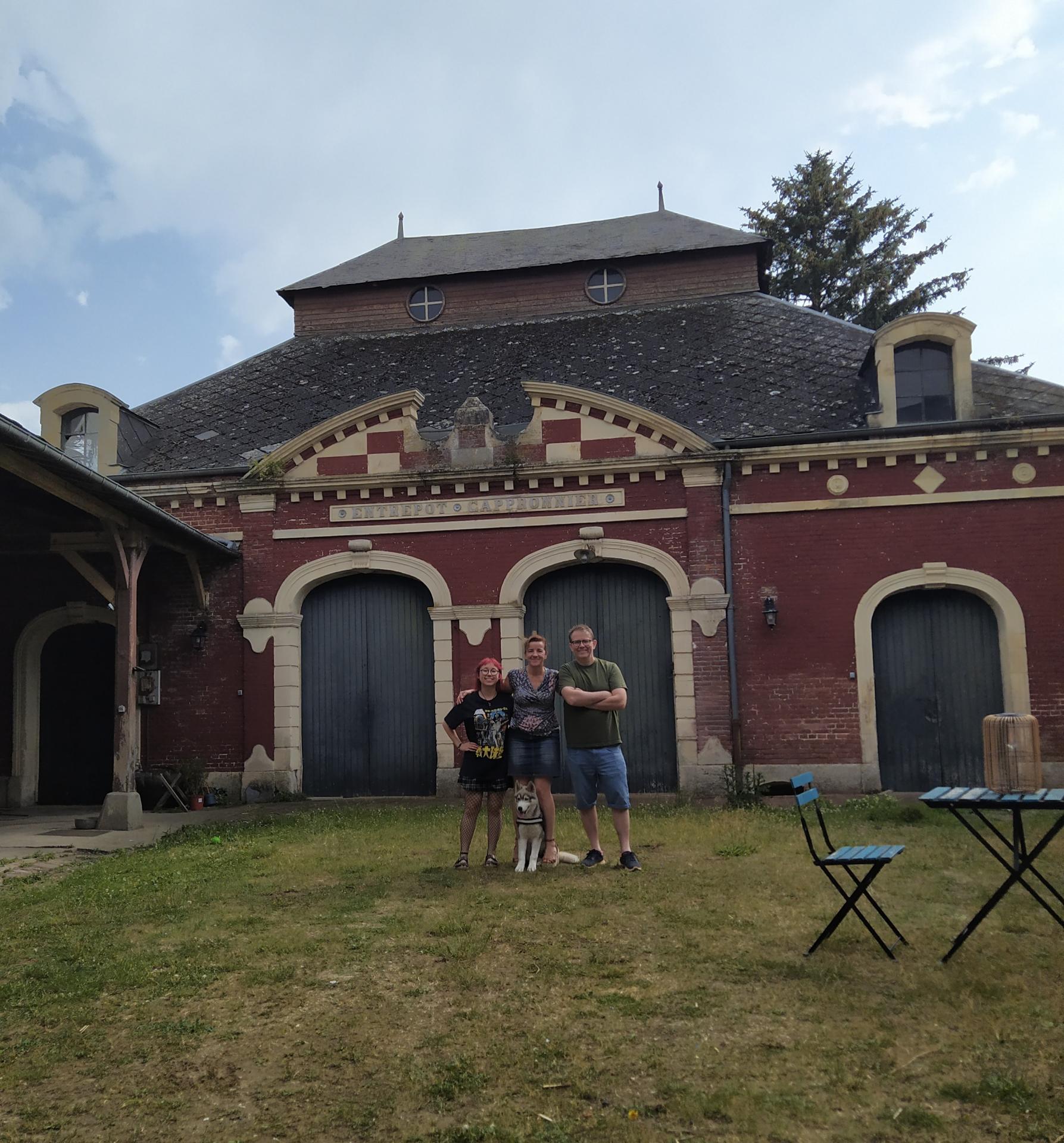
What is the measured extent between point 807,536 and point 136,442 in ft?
31.5

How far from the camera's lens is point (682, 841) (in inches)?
344

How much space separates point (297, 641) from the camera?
1338 centimetres

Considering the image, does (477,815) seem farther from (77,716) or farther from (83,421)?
(83,421)

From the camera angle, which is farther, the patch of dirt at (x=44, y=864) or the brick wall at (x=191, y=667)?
the brick wall at (x=191, y=667)

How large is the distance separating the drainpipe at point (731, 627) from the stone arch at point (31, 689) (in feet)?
26.6

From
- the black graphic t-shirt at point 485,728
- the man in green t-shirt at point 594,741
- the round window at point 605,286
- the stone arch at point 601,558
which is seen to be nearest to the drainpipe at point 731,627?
the stone arch at point 601,558

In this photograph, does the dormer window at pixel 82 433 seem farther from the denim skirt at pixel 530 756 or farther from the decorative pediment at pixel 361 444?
the denim skirt at pixel 530 756

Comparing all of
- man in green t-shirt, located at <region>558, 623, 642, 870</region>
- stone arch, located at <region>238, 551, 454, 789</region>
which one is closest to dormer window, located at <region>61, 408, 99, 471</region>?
stone arch, located at <region>238, 551, 454, 789</region>

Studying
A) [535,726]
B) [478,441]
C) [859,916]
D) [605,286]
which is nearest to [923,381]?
[478,441]

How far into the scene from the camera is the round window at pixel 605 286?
17734mm

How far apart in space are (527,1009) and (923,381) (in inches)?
429

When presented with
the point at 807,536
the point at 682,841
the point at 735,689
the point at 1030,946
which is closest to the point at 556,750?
the point at 682,841

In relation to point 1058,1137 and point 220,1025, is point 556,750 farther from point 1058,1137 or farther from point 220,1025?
point 1058,1137

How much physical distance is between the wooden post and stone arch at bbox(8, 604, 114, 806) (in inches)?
102
